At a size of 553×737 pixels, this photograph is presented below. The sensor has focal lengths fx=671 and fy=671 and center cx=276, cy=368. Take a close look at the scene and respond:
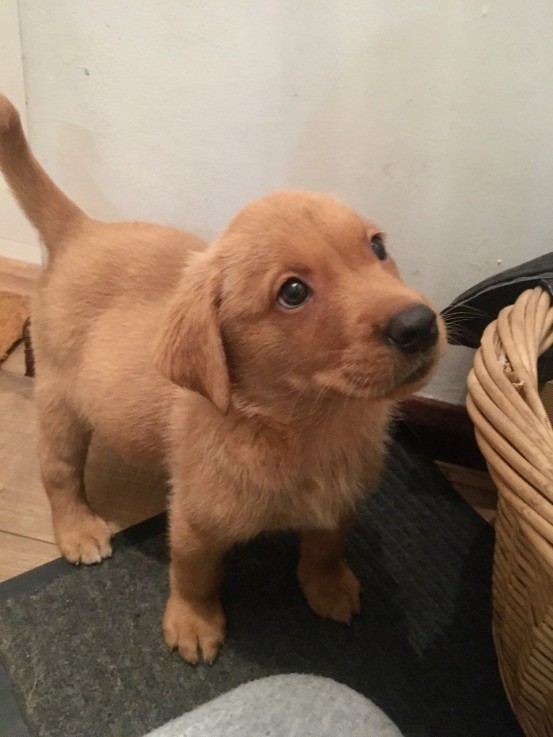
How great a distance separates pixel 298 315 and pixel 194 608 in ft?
2.62

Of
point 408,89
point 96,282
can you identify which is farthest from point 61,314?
point 408,89

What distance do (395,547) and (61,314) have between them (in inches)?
39.4

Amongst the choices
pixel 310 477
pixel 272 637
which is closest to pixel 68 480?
pixel 272 637

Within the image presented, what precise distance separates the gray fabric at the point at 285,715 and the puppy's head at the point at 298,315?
1.28ft

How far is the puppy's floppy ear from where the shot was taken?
105 centimetres

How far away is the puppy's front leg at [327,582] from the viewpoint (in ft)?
5.01

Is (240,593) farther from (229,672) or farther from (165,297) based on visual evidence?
(165,297)

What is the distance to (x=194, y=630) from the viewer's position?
4.84 feet

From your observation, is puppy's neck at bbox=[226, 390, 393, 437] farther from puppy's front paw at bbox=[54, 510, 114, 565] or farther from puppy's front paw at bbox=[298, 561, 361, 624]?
puppy's front paw at bbox=[54, 510, 114, 565]

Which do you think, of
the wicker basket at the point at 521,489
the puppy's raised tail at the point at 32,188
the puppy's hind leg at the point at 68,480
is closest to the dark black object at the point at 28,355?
the puppy's hind leg at the point at 68,480

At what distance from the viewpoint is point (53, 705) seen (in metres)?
1.41

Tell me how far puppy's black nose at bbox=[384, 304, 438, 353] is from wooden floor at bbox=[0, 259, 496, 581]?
3.59 ft

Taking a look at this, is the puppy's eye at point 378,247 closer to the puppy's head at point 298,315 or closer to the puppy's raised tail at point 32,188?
the puppy's head at point 298,315

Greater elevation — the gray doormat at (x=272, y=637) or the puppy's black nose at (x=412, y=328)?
the puppy's black nose at (x=412, y=328)
